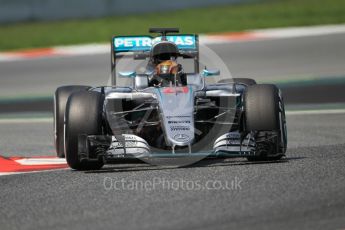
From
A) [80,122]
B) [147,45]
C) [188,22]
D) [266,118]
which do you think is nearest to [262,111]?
[266,118]

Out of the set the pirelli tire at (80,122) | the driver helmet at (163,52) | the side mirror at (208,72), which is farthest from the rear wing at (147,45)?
the pirelli tire at (80,122)

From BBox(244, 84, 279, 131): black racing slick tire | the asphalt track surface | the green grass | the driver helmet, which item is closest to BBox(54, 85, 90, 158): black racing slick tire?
the asphalt track surface

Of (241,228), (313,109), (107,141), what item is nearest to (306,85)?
(313,109)

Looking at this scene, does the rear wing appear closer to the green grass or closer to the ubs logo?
the ubs logo

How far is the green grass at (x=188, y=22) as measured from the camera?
2169 centimetres

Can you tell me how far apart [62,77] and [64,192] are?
33.4 ft

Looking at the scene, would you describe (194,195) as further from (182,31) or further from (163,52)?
(182,31)

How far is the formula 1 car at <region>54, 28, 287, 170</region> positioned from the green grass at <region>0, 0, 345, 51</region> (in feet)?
37.9

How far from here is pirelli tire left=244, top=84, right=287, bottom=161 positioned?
8.95m

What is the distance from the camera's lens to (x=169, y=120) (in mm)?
9086

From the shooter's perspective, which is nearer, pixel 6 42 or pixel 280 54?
pixel 280 54

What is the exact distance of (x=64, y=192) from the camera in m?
7.88

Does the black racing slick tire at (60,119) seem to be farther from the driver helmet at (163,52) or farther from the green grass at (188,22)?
the green grass at (188,22)

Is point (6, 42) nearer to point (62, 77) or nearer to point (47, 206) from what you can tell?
point (62, 77)
